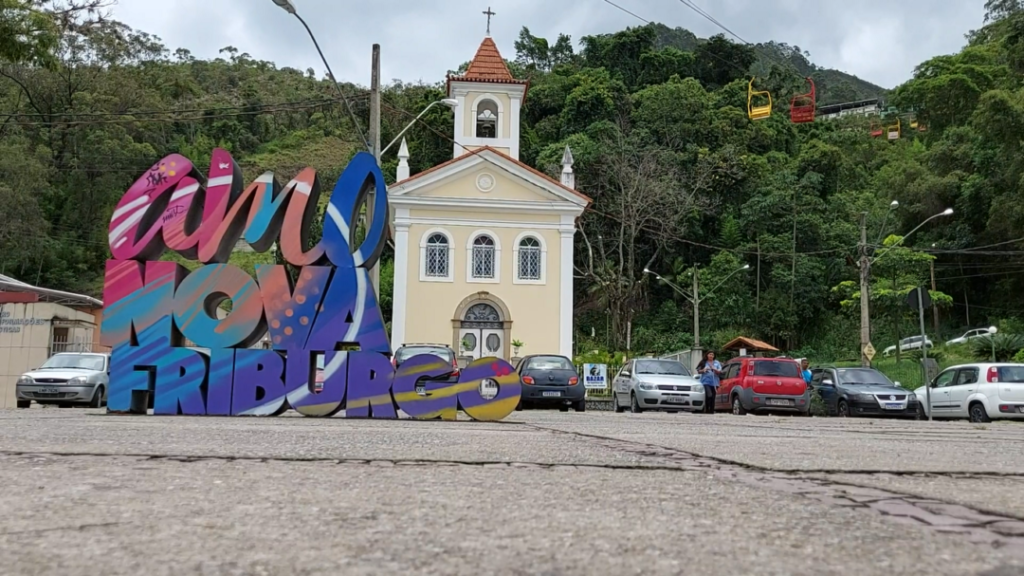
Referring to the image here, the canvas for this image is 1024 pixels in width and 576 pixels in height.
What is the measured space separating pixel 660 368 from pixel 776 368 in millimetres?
2679

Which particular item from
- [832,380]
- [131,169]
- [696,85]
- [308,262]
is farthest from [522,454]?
[131,169]

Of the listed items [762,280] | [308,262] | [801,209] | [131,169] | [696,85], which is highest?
[696,85]

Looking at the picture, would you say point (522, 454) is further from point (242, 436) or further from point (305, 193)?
point (305, 193)

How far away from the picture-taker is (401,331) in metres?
33.4

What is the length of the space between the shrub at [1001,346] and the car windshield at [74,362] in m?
30.2

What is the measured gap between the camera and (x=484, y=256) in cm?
3459

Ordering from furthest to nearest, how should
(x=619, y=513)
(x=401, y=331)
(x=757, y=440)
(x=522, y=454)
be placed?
1. (x=401, y=331)
2. (x=757, y=440)
3. (x=522, y=454)
4. (x=619, y=513)

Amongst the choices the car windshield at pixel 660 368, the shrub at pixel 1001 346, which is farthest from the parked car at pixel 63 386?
the shrub at pixel 1001 346

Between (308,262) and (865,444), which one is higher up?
(308,262)

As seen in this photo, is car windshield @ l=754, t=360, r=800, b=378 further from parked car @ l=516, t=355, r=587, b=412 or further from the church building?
the church building

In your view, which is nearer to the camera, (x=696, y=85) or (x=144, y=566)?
(x=144, y=566)

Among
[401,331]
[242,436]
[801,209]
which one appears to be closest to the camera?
[242,436]

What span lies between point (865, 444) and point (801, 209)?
4564 cm

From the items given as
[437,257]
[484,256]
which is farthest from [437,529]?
[484,256]
